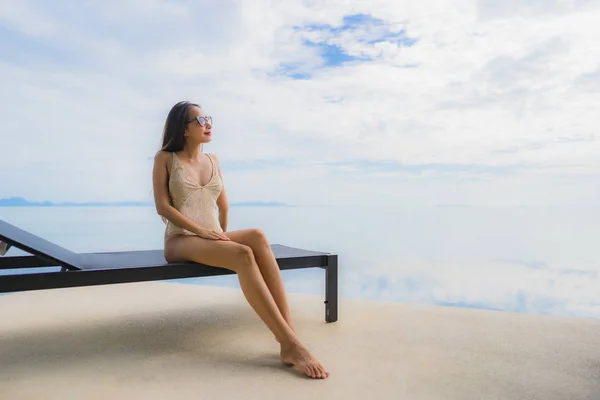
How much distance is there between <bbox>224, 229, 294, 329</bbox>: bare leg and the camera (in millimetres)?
2348

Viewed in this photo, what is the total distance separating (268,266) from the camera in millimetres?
2404

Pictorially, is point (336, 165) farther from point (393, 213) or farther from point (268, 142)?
point (393, 213)

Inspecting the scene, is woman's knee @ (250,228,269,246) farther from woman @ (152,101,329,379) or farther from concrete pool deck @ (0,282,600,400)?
concrete pool deck @ (0,282,600,400)

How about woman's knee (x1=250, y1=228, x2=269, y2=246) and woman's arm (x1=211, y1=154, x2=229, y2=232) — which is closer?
woman's knee (x1=250, y1=228, x2=269, y2=246)

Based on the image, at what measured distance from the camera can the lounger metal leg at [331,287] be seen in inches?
117

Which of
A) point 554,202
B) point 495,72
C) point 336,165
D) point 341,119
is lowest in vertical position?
point 554,202

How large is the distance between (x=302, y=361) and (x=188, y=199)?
3.45 ft

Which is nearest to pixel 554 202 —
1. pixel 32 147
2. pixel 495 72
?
pixel 495 72

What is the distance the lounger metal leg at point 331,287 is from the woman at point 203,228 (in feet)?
2.04

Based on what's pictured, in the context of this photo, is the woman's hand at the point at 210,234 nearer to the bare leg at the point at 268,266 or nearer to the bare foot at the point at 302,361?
the bare leg at the point at 268,266

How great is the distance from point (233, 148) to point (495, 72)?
12.1 ft

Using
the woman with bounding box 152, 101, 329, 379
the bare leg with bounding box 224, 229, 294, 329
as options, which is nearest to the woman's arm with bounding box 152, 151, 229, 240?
the woman with bounding box 152, 101, 329, 379

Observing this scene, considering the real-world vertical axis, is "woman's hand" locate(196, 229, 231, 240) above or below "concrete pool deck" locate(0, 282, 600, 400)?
above

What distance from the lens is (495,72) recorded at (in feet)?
22.4
